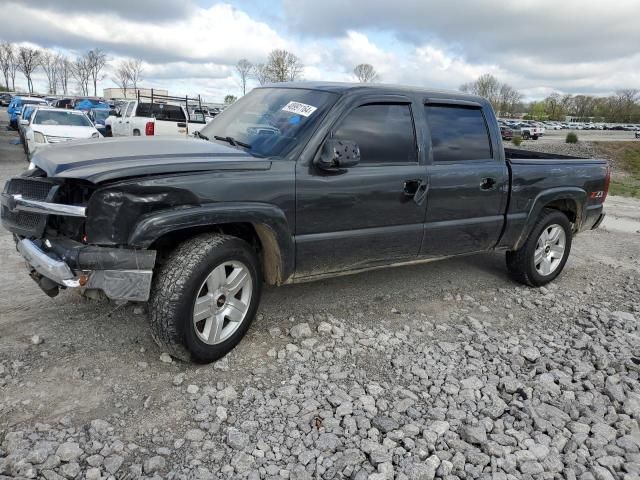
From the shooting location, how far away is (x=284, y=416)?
2846mm

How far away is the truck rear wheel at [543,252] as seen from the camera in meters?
5.05

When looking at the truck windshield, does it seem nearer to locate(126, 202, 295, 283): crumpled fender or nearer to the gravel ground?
locate(126, 202, 295, 283): crumpled fender

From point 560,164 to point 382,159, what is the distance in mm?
2251

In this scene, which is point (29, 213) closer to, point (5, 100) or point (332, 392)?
point (332, 392)

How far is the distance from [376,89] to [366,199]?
90cm

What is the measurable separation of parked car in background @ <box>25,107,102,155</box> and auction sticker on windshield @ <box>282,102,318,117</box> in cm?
1002

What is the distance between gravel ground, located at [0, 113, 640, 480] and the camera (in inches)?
98.9

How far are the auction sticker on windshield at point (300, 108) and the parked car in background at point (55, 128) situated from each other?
1002 cm

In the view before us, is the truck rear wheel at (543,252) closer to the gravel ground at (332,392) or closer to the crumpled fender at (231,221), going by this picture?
the gravel ground at (332,392)

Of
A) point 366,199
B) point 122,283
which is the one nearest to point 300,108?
point 366,199

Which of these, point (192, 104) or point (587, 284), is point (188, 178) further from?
point (192, 104)

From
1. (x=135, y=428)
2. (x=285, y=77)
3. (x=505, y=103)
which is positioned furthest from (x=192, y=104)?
(x=505, y=103)

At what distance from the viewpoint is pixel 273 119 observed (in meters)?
3.85

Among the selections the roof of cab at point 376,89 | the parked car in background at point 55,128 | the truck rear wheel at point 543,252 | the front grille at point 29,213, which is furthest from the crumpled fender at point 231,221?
the parked car in background at point 55,128
